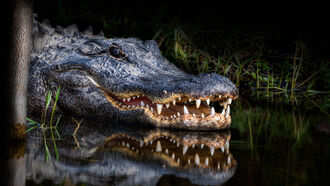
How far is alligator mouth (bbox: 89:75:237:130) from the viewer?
4090 mm

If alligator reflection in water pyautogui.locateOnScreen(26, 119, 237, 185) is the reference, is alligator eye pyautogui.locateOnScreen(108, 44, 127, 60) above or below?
above

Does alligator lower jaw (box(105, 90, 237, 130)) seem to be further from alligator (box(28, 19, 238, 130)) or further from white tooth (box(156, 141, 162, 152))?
white tooth (box(156, 141, 162, 152))

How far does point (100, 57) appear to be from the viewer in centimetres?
495

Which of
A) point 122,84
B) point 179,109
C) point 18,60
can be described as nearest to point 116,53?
point 122,84

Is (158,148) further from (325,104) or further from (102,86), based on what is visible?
(325,104)

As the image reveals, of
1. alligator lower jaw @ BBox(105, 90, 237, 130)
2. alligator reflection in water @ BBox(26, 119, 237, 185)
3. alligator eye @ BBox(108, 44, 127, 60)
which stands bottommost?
alligator reflection in water @ BBox(26, 119, 237, 185)

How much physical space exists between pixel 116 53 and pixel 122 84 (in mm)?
557

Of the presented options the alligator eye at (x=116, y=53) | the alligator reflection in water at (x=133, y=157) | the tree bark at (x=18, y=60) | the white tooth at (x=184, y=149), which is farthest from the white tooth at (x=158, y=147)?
the alligator eye at (x=116, y=53)

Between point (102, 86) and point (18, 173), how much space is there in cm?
230

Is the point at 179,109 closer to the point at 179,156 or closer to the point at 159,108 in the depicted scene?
the point at 159,108

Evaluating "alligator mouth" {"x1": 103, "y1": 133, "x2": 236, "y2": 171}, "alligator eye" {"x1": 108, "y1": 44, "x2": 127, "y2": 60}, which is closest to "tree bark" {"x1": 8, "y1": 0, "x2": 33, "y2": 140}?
"alligator mouth" {"x1": 103, "y1": 133, "x2": 236, "y2": 171}

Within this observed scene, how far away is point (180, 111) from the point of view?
4.55 m

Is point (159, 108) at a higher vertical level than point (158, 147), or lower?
higher

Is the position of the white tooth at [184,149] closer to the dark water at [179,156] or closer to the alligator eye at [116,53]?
the dark water at [179,156]
